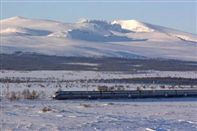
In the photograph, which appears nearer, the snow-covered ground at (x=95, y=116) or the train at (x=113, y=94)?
the snow-covered ground at (x=95, y=116)

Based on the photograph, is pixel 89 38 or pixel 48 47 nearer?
pixel 48 47

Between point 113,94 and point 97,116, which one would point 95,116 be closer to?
point 97,116

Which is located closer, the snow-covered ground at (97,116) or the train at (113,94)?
the snow-covered ground at (97,116)

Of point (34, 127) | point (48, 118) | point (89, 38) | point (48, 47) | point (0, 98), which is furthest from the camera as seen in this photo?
point (89, 38)

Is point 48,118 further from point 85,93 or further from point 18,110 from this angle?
point 85,93

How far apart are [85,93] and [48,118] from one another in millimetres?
10459

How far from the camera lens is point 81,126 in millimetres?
16344

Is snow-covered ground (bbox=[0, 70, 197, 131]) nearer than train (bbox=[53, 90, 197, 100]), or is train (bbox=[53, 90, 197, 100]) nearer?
snow-covered ground (bbox=[0, 70, 197, 131])

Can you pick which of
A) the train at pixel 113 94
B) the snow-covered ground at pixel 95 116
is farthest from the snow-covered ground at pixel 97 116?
the train at pixel 113 94

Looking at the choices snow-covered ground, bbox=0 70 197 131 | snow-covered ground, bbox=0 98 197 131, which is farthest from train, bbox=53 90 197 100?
snow-covered ground, bbox=0 98 197 131

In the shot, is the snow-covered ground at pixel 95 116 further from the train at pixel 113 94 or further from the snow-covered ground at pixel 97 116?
the train at pixel 113 94

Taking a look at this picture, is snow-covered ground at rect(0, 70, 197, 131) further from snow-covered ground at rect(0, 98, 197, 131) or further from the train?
the train

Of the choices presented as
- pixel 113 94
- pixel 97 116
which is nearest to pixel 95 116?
pixel 97 116

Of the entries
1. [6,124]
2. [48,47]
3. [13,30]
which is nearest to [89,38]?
[13,30]
